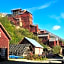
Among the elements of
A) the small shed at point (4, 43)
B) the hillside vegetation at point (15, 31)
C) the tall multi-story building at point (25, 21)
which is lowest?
the small shed at point (4, 43)

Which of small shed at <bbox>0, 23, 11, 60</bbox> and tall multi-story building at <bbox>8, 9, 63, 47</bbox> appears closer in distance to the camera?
small shed at <bbox>0, 23, 11, 60</bbox>

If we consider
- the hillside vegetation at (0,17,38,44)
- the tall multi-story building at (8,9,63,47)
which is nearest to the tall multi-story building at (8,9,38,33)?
the tall multi-story building at (8,9,63,47)

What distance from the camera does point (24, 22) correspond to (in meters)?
95.8

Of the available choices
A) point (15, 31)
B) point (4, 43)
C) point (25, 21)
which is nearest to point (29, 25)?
point (25, 21)

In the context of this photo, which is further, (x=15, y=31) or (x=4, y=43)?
(x=15, y=31)

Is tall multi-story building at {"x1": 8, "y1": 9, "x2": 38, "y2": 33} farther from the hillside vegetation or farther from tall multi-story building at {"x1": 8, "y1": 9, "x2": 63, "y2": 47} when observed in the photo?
the hillside vegetation

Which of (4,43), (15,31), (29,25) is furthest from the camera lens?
(29,25)

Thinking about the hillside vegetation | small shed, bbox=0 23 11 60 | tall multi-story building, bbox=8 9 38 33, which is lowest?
small shed, bbox=0 23 11 60

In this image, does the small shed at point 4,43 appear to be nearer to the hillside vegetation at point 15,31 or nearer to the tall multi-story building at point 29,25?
the hillside vegetation at point 15,31

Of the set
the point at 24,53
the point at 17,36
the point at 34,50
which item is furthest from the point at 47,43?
the point at 24,53

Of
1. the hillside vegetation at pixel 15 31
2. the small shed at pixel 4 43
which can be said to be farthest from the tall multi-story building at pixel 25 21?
the small shed at pixel 4 43

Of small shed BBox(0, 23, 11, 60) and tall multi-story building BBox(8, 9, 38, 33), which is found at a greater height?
tall multi-story building BBox(8, 9, 38, 33)

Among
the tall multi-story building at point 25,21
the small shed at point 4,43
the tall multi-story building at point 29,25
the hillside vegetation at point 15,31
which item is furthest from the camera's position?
the tall multi-story building at point 25,21

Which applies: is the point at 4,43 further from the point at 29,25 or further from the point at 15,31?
the point at 29,25
